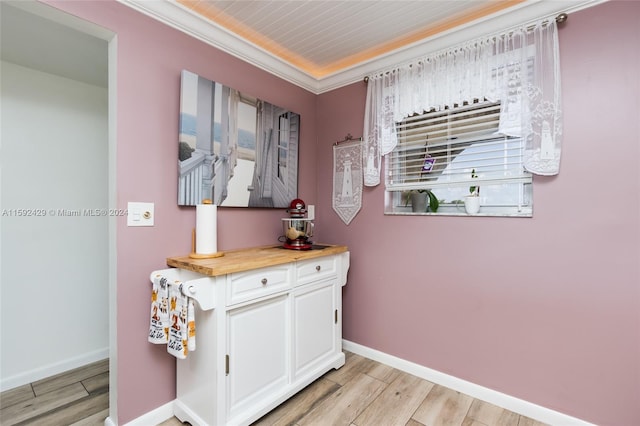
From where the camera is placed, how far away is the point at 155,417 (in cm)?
165

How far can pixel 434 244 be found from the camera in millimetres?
2061

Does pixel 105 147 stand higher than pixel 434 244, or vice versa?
pixel 105 147

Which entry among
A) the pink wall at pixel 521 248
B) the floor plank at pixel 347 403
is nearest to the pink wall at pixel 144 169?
the pink wall at pixel 521 248

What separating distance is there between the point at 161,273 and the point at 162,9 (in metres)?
1.49

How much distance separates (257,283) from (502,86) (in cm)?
188

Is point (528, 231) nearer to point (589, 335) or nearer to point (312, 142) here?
point (589, 335)

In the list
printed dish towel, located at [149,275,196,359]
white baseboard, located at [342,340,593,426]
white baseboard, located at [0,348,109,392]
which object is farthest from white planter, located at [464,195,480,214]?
white baseboard, located at [0,348,109,392]

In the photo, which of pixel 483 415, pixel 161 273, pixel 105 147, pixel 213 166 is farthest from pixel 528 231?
pixel 105 147

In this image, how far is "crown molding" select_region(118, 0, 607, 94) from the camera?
161cm

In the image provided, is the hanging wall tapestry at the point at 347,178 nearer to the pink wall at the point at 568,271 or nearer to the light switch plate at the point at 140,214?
the pink wall at the point at 568,271

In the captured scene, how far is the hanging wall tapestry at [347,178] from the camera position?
7.97ft

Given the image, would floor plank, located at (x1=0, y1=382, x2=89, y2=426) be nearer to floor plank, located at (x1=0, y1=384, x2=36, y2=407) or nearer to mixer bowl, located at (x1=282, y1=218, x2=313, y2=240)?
floor plank, located at (x1=0, y1=384, x2=36, y2=407)

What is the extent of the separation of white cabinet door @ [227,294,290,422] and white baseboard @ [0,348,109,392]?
5.19 feet

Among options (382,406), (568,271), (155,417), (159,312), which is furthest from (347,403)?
(568,271)
